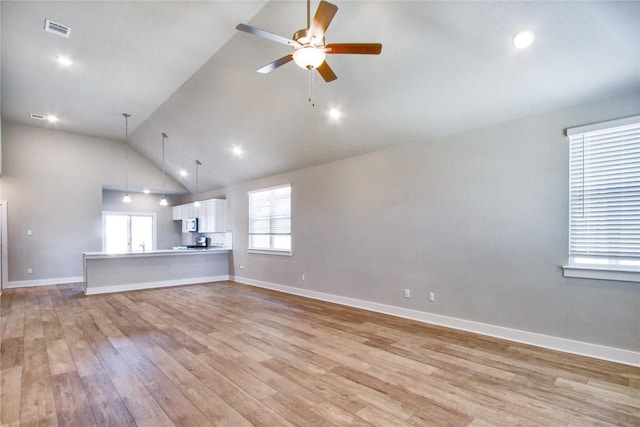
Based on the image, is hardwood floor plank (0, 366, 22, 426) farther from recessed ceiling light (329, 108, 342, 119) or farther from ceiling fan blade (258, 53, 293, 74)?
recessed ceiling light (329, 108, 342, 119)

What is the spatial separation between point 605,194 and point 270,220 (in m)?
5.69

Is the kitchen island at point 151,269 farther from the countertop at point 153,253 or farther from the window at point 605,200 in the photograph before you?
the window at point 605,200

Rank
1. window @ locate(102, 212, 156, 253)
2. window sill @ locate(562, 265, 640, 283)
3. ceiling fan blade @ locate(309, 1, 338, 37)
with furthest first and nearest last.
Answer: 1. window @ locate(102, 212, 156, 253)
2. window sill @ locate(562, 265, 640, 283)
3. ceiling fan blade @ locate(309, 1, 338, 37)

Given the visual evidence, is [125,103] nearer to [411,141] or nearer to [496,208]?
[411,141]

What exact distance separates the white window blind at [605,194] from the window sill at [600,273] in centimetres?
7

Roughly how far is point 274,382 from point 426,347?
5.75 feet

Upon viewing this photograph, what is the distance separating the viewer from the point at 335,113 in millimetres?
4574

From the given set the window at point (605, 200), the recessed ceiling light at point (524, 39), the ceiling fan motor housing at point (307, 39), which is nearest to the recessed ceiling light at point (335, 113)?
the ceiling fan motor housing at point (307, 39)

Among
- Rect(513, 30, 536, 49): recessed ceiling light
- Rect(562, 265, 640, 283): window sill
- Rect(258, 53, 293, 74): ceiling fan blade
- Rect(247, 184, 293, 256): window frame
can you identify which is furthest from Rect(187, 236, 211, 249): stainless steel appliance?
Rect(513, 30, 536, 49): recessed ceiling light

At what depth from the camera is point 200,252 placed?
7.93 m

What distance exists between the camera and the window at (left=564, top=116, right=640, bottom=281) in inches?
120

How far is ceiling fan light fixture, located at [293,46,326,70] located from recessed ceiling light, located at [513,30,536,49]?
1837 millimetres

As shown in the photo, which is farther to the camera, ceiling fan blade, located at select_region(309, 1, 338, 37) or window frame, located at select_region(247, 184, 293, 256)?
window frame, located at select_region(247, 184, 293, 256)

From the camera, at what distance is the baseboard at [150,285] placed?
6.59 metres
